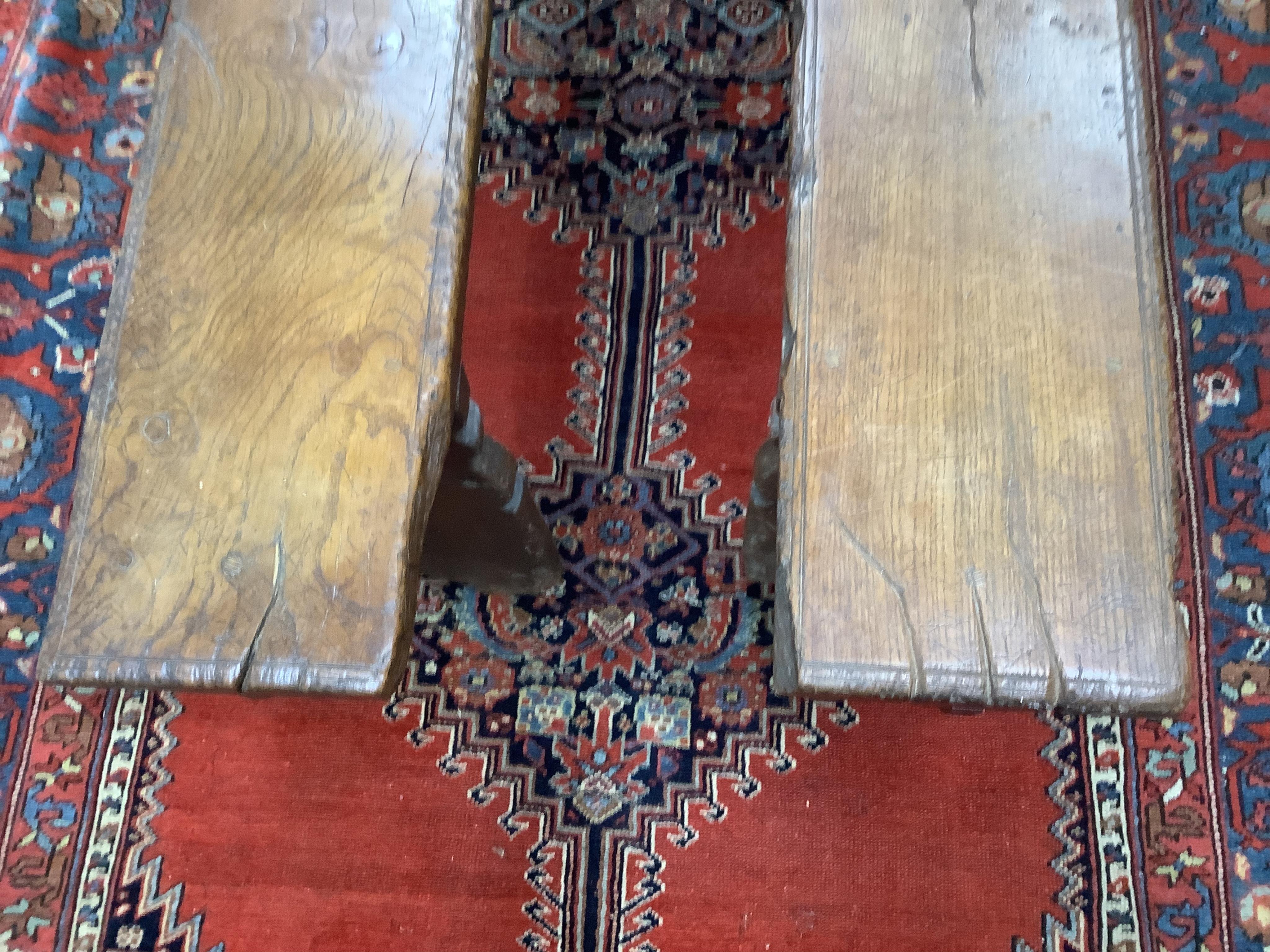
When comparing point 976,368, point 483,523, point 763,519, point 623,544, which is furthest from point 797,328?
point 623,544

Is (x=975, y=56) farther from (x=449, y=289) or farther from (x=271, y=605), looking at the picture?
(x=271, y=605)

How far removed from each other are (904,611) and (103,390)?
72 centimetres

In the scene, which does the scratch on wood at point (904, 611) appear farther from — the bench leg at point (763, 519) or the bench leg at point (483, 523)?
the bench leg at point (483, 523)

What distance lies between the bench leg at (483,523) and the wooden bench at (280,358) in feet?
0.13

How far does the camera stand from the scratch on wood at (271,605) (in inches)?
27.0

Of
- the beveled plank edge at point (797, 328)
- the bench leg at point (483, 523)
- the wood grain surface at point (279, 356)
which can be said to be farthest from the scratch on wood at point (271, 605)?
the beveled plank edge at point (797, 328)

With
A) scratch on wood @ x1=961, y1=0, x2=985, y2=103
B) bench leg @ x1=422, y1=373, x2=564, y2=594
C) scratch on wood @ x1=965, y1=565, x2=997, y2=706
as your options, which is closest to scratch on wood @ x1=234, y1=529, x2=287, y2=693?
bench leg @ x1=422, y1=373, x2=564, y2=594

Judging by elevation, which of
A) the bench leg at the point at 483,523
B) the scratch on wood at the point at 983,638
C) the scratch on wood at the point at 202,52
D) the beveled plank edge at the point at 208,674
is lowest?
the beveled plank edge at the point at 208,674

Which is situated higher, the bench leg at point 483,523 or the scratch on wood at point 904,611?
the bench leg at point 483,523

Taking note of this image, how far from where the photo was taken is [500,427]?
1.38m

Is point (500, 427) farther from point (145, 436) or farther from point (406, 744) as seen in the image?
point (145, 436)

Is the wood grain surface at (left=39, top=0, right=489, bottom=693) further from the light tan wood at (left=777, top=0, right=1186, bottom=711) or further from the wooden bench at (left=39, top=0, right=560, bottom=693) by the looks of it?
the light tan wood at (left=777, top=0, right=1186, bottom=711)

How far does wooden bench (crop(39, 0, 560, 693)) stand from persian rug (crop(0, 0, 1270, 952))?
50 centimetres

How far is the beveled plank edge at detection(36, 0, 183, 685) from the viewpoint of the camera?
2.29 ft
